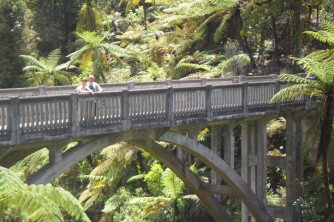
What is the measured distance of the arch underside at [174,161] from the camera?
998 centimetres

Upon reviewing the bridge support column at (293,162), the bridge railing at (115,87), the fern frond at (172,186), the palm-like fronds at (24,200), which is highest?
the bridge railing at (115,87)

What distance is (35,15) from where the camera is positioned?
113 feet

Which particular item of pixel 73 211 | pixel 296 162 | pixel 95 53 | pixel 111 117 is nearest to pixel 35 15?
pixel 95 53

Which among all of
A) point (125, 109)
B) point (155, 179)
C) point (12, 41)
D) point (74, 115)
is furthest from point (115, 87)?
point (12, 41)

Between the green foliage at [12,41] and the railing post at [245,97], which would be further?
the green foliage at [12,41]

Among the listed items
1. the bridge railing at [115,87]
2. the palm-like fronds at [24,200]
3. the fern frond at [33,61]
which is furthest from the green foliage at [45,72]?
the palm-like fronds at [24,200]

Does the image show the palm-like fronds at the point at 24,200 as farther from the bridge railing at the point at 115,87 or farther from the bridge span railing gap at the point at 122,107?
the bridge railing at the point at 115,87

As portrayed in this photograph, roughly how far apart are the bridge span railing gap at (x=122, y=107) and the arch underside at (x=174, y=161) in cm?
32

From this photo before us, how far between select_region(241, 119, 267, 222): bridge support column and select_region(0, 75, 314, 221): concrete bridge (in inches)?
1.0

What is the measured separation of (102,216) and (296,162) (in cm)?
832

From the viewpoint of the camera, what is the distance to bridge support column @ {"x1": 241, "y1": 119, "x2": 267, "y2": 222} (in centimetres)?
1511

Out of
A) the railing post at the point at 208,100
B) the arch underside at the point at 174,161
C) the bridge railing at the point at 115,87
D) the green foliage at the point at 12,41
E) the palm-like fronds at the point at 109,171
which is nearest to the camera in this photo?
the arch underside at the point at 174,161

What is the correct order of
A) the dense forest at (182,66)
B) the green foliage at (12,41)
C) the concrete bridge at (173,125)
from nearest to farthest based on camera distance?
the concrete bridge at (173,125), the dense forest at (182,66), the green foliage at (12,41)

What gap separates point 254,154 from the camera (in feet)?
50.3
